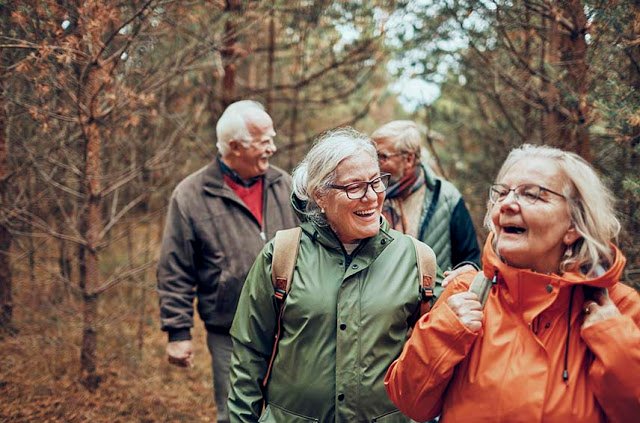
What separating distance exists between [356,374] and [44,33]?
11.8ft

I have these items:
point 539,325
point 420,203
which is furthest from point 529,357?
point 420,203

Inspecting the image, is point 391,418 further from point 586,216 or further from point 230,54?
point 230,54

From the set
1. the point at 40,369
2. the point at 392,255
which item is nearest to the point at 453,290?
the point at 392,255

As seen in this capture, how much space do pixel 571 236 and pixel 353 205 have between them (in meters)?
1.02

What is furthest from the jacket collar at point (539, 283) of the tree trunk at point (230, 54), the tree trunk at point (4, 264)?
the tree trunk at point (4, 264)

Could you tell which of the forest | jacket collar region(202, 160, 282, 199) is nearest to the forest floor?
the forest

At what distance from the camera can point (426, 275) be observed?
2.94 metres

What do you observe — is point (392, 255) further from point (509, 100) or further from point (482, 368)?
point (509, 100)

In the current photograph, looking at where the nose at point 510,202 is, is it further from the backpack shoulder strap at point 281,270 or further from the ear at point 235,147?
the ear at point 235,147

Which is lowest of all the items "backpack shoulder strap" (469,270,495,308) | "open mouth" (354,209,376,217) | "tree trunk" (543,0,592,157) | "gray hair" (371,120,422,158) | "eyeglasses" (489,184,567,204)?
"backpack shoulder strap" (469,270,495,308)

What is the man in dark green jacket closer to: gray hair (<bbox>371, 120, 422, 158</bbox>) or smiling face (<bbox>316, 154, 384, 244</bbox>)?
gray hair (<bbox>371, 120, 422, 158</bbox>)

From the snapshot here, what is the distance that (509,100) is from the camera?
22.7 feet

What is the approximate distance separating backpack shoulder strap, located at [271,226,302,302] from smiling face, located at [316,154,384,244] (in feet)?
0.75

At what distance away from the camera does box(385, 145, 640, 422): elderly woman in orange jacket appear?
2.07m
